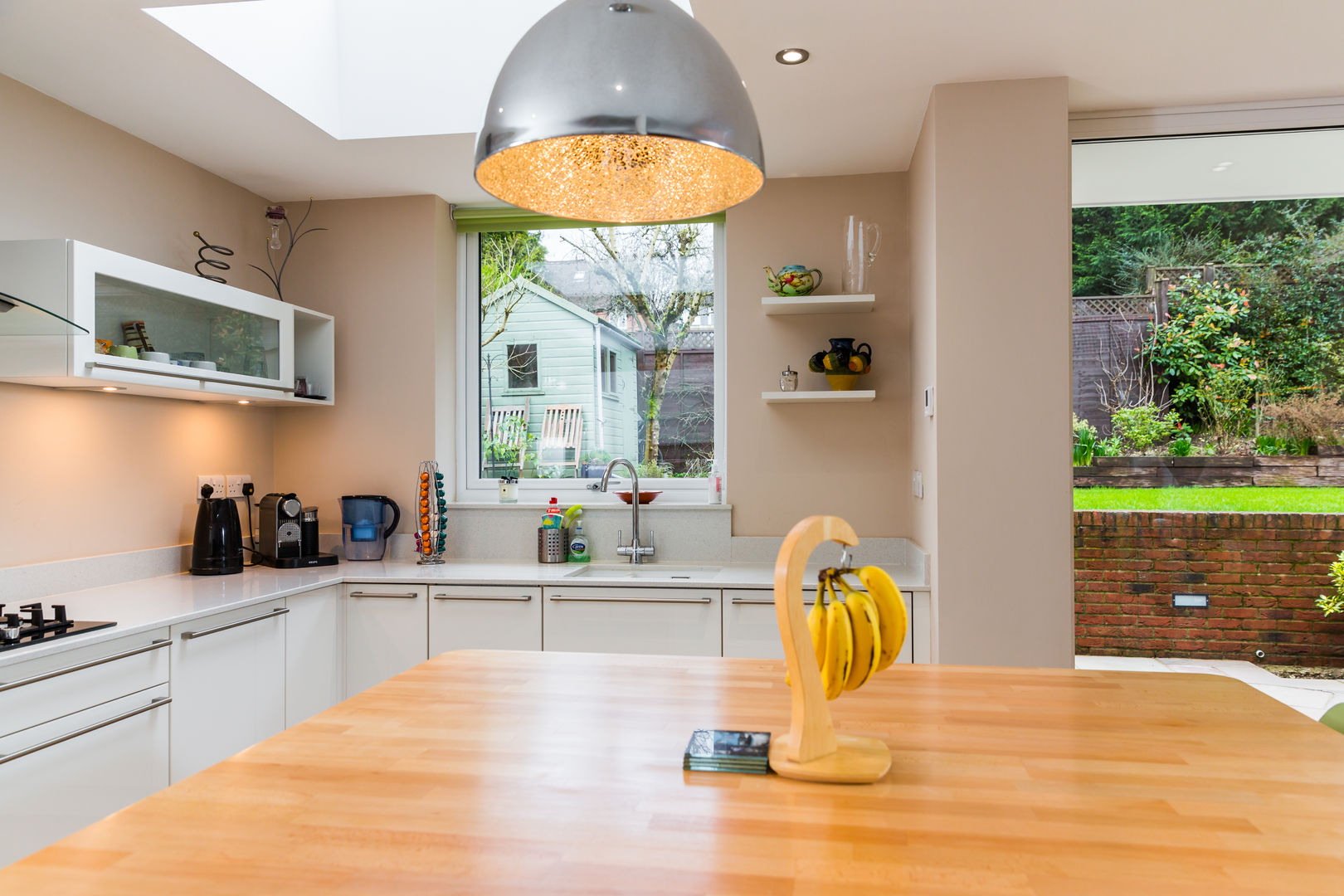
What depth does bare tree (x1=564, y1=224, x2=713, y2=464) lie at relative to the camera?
392 centimetres

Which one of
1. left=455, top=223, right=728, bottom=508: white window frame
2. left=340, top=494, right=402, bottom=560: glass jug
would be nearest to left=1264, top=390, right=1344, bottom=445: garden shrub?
left=455, top=223, right=728, bottom=508: white window frame

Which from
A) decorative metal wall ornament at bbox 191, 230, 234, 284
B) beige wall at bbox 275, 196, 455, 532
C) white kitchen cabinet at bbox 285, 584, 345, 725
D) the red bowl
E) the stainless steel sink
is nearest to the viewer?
white kitchen cabinet at bbox 285, 584, 345, 725

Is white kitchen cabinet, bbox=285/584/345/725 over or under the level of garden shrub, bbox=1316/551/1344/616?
under

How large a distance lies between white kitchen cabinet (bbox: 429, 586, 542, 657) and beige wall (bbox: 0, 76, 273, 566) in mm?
1074

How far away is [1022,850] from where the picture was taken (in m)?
0.94

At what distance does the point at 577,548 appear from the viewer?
12.1 feet

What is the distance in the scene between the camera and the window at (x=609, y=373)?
3.98 metres

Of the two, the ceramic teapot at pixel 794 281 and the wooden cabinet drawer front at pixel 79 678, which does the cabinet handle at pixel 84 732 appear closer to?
the wooden cabinet drawer front at pixel 79 678

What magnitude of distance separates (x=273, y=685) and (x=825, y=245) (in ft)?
8.66

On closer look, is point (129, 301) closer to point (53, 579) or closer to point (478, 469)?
point (53, 579)

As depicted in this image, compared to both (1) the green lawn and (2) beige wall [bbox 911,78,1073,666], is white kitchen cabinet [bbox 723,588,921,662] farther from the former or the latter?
(1) the green lawn

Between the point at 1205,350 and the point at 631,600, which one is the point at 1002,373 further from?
the point at 631,600

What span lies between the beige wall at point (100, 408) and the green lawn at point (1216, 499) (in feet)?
10.6

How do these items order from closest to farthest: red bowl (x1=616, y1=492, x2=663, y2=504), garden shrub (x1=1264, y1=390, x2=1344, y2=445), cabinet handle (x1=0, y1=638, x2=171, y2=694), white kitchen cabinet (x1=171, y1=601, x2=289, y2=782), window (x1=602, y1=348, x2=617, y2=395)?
1. cabinet handle (x1=0, y1=638, x2=171, y2=694)
2. white kitchen cabinet (x1=171, y1=601, x2=289, y2=782)
3. garden shrub (x1=1264, y1=390, x2=1344, y2=445)
4. red bowl (x1=616, y1=492, x2=663, y2=504)
5. window (x1=602, y1=348, x2=617, y2=395)
